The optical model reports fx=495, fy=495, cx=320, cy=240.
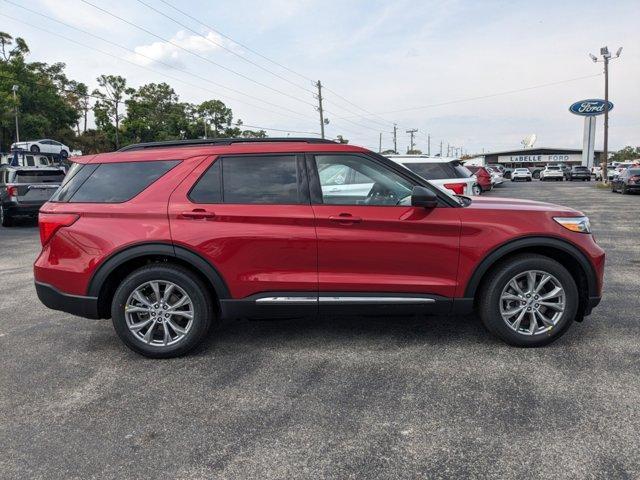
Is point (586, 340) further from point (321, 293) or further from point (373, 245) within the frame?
point (321, 293)

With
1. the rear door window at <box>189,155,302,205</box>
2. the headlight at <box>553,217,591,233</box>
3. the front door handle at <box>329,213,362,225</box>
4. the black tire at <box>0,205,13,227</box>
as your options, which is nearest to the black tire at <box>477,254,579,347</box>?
the headlight at <box>553,217,591,233</box>

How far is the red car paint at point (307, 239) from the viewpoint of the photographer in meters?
3.92

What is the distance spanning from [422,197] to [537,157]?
10056 centimetres

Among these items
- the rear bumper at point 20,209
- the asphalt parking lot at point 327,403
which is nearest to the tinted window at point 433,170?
the asphalt parking lot at point 327,403

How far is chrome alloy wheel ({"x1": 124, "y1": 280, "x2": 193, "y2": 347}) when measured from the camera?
13.2ft

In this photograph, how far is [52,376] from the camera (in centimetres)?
381

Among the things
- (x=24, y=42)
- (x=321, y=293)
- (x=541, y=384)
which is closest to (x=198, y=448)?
(x=321, y=293)

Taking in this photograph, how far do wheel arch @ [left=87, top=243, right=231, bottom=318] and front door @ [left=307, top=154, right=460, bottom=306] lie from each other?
0.85 metres

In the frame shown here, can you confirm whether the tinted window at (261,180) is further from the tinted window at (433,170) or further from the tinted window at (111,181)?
the tinted window at (433,170)

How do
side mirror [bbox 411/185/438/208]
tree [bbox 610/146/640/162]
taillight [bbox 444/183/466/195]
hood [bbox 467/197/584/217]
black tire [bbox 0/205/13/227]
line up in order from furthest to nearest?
Answer: tree [bbox 610/146/640/162], black tire [bbox 0/205/13/227], taillight [bbox 444/183/466/195], hood [bbox 467/197/584/217], side mirror [bbox 411/185/438/208]

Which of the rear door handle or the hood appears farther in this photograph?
the hood

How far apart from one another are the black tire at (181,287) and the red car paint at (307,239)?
0.75ft

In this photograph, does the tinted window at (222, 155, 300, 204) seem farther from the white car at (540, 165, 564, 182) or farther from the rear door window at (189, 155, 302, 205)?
the white car at (540, 165, 564, 182)

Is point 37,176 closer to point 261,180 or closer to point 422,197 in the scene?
point 261,180
